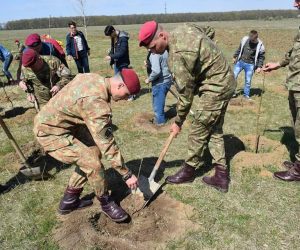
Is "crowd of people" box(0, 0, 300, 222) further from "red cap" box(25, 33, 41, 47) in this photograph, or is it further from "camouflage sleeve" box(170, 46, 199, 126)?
"red cap" box(25, 33, 41, 47)

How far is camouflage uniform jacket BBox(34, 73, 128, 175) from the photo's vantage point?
3395 mm

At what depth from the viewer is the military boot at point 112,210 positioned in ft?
13.6

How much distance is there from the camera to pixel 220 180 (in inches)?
194

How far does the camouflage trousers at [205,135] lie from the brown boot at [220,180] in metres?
0.10

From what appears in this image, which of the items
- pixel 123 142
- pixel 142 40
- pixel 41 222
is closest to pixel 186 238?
pixel 41 222

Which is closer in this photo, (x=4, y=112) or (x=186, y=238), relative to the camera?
(x=186, y=238)

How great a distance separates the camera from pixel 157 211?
4449 mm

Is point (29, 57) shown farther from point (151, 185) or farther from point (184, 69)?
point (151, 185)

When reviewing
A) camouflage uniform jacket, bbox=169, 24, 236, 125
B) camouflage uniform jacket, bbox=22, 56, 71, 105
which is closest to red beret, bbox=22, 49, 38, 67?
camouflage uniform jacket, bbox=22, 56, 71, 105

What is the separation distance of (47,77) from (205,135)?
9.72 ft

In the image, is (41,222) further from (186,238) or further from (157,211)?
(186,238)

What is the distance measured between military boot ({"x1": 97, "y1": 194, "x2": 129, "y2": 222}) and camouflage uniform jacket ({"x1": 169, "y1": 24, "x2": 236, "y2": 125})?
4.45 feet

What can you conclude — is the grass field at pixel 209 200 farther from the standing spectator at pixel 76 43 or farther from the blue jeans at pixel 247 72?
the standing spectator at pixel 76 43

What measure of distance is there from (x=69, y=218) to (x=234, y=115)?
17.5 ft
